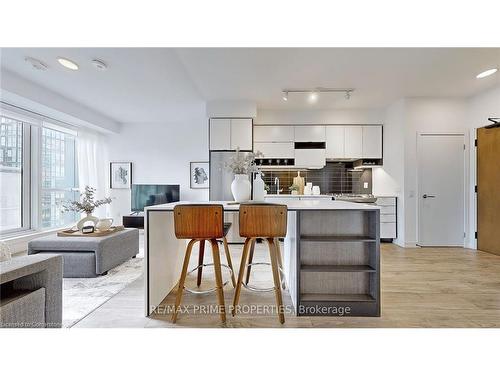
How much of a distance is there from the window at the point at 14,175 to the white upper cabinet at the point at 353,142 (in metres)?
5.62

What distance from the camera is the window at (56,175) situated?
16.6ft

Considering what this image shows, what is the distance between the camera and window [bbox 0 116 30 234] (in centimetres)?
432

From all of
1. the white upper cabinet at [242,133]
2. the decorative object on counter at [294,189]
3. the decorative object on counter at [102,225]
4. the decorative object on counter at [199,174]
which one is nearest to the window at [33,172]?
the decorative object on counter at [102,225]

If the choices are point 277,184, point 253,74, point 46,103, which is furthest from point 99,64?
point 277,184

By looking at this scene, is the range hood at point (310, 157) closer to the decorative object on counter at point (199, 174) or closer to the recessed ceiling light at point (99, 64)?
the decorative object on counter at point (199, 174)

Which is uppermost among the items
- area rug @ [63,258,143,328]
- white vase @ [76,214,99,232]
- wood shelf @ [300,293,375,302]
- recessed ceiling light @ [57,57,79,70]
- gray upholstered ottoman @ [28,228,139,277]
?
recessed ceiling light @ [57,57,79,70]

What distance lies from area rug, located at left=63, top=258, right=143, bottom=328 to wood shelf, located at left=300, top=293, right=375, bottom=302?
1748mm

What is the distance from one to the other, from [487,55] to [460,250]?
2931 mm

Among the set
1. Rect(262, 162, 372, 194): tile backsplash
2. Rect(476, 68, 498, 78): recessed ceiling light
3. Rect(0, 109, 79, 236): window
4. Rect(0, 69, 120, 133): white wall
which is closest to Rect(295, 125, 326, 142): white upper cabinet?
Rect(262, 162, 372, 194): tile backsplash

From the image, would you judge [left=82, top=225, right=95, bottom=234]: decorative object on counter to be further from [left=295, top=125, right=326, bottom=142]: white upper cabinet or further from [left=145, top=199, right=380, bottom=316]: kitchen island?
[left=295, top=125, right=326, bottom=142]: white upper cabinet
